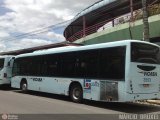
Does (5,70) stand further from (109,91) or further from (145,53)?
(145,53)

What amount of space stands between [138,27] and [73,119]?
48.3 ft

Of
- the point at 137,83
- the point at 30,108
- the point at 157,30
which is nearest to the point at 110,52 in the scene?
the point at 137,83

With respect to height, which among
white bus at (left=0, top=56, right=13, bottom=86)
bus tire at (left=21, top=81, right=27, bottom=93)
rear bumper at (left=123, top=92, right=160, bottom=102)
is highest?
white bus at (left=0, top=56, right=13, bottom=86)

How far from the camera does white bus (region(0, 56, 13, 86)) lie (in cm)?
2691

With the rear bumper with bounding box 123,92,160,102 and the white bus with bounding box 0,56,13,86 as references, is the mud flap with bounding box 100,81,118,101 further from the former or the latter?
the white bus with bounding box 0,56,13,86

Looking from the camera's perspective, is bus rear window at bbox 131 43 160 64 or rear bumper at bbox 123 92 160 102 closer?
rear bumper at bbox 123 92 160 102

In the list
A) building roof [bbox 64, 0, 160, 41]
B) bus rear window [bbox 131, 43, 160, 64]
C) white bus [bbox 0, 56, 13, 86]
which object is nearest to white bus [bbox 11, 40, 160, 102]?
bus rear window [bbox 131, 43, 160, 64]

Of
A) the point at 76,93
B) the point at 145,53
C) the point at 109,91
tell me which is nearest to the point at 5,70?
the point at 76,93

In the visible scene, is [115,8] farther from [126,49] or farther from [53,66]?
[126,49]

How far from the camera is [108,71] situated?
16.0m

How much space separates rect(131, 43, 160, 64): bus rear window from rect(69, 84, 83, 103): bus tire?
364 centimetres

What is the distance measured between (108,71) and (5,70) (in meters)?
12.8

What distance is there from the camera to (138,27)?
84.7ft

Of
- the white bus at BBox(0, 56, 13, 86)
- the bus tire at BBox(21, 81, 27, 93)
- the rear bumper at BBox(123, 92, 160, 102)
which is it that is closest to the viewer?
the rear bumper at BBox(123, 92, 160, 102)
